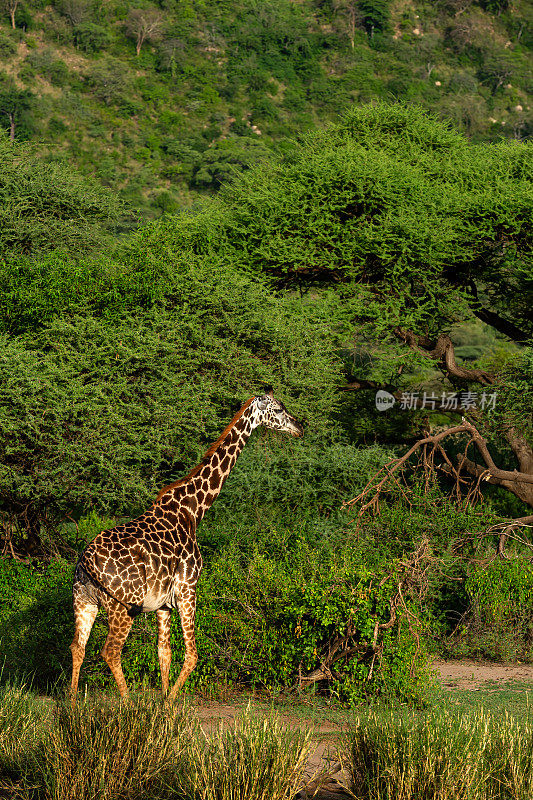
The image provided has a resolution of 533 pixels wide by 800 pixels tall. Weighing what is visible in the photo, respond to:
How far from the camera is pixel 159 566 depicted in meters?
9.02

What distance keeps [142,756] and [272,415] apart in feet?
12.5

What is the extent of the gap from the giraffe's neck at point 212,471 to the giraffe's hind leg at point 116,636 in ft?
3.86

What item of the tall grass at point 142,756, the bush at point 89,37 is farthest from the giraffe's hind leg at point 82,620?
the bush at point 89,37

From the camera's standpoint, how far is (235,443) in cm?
984

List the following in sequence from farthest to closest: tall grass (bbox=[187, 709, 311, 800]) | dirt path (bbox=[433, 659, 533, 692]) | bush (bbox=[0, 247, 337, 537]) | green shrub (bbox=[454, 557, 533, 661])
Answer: bush (bbox=[0, 247, 337, 537]) → green shrub (bbox=[454, 557, 533, 661]) → dirt path (bbox=[433, 659, 533, 692]) → tall grass (bbox=[187, 709, 311, 800])

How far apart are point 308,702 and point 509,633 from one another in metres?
4.71

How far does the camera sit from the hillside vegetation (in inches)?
2591

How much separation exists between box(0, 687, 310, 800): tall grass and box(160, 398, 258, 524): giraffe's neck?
2304 millimetres

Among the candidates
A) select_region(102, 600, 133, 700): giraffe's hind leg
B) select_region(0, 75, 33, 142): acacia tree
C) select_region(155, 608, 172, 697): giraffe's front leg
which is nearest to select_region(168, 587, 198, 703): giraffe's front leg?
select_region(155, 608, 172, 697): giraffe's front leg

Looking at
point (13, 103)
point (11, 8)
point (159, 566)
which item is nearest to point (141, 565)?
point (159, 566)

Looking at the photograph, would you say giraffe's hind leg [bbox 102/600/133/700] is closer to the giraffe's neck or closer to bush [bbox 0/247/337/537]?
the giraffe's neck

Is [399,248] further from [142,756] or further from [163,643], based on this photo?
[142,756]

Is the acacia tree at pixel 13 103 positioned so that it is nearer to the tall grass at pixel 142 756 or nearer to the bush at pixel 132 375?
the bush at pixel 132 375

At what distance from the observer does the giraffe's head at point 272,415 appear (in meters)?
9.86
